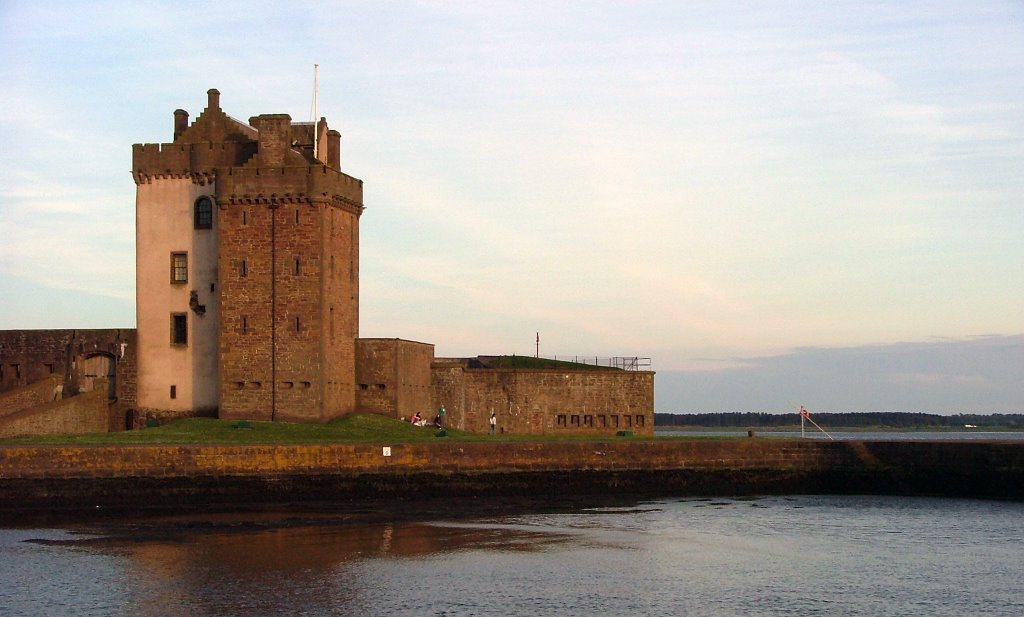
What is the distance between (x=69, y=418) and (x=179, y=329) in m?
5.62

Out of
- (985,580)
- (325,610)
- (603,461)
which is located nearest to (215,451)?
(603,461)

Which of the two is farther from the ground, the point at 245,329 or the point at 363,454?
the point at 245,329

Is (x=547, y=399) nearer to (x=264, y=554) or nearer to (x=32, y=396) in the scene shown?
(x=32, y=396)

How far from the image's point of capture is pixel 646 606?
2431cm

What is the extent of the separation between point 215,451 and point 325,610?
53.4 feet

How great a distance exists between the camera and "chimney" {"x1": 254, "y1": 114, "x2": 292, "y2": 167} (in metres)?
48.8

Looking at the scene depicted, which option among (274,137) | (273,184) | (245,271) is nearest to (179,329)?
(245,271)

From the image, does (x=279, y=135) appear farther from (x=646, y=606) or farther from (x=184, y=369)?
(x=646, y=606)

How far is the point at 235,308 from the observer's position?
1902 inches

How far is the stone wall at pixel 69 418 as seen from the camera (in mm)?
44719

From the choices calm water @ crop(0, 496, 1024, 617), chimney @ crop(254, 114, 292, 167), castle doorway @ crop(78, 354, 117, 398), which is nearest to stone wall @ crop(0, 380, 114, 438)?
castle doorway @ crop(78, 354, 117, 398)

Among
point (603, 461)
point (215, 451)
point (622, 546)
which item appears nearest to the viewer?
point (622, 546)

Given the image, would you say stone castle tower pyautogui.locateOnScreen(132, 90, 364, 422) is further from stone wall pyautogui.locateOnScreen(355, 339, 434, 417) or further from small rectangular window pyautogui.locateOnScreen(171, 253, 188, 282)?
stone wall pyautogui.locateOnScreen(355, 339, 434, 417)

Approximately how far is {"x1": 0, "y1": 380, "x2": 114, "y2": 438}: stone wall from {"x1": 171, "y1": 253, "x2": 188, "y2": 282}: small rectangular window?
5.00 meters
